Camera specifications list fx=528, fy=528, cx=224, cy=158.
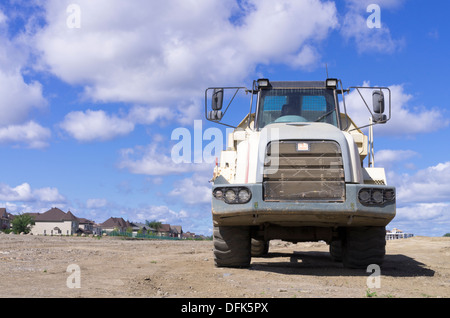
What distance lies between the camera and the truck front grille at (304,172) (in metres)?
8.31

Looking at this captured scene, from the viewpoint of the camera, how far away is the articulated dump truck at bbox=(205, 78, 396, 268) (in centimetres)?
827

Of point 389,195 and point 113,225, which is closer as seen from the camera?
point 389,195

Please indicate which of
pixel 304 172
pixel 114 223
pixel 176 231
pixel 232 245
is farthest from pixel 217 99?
pixel 176 231

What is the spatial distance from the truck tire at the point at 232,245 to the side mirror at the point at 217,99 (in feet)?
7.66

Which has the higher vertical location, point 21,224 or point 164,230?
point 21,224

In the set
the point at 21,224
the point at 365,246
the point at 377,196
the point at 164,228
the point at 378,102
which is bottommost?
the point at 164,228

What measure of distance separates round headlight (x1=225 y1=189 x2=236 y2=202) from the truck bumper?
0.27ft

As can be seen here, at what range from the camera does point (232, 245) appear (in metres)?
9.41

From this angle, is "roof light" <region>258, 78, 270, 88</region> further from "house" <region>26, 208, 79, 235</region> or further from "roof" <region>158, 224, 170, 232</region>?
"roof" <region>158, 224, 170, 232</region>

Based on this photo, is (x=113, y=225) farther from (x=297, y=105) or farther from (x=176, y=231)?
(x=297, y=105)

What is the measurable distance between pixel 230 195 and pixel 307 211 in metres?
1.24

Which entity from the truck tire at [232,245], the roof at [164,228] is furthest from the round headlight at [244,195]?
the roof at [164,228]

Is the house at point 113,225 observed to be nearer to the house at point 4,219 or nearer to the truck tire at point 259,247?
the house at point 4,219
